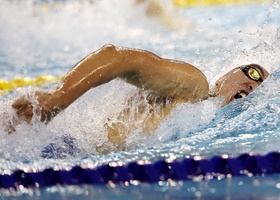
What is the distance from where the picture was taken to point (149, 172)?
1.91 meters

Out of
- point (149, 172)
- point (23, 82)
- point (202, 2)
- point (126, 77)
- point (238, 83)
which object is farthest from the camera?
point (202, 2)

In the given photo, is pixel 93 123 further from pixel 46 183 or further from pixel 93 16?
pixel 93 16

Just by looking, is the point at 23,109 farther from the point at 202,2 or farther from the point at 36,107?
the point at 202,2

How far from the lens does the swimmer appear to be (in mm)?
2010

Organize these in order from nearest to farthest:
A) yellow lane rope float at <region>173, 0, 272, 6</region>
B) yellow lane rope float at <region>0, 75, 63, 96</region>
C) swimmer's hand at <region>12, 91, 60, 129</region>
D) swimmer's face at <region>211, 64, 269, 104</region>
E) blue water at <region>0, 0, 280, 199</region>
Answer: blue water at <region>0, 0, 280, 199</region>, swimmer's hand at <region>12, 91, 60, 129</region>, swimmer's face at <region>211, 64, 269, 104</region>, yellow lane rope float at <region>0, 75, 63, 96</region>, yellow lane rope float at <region>173, 0, 272, 6</region>

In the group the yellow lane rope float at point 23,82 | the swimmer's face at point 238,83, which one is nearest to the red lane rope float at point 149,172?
the swimmer's face at point 238,83

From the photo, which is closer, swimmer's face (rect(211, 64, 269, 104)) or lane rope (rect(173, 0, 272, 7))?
swimmer's face (rect(211, 64, 269, 104))

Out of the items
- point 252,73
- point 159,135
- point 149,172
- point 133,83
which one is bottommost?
point 149,172

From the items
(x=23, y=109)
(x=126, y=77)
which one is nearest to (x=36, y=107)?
(x=23, y=109)

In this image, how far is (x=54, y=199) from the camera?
1.79m

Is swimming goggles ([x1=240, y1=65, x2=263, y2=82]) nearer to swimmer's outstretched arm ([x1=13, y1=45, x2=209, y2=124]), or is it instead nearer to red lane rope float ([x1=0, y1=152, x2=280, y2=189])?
swimmer's outstretched arm ([x1=13, y1=45, x2=209, y2=124])

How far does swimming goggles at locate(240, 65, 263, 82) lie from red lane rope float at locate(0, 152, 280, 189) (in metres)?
0.83

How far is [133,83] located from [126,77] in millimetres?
57

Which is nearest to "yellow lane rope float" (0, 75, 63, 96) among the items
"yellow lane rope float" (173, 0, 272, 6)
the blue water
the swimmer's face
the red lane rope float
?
the blue water
